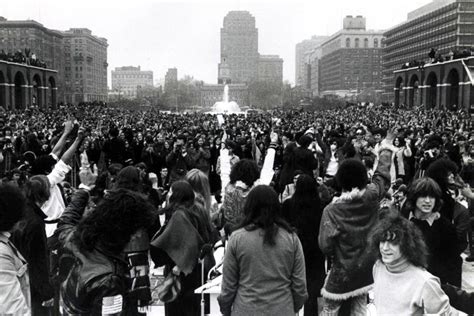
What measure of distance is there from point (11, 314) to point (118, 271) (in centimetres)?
78

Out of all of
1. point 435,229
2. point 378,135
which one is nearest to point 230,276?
point 435,229

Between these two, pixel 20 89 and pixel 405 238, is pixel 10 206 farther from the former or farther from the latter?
pixel 20 89

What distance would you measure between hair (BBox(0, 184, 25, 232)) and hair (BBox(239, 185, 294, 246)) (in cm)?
153

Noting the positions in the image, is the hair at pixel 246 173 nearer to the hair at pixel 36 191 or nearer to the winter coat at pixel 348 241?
the winter coat at pixel 348 241

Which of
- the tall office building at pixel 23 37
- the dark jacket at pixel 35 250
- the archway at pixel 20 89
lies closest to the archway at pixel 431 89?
the archway at pixel 20 89

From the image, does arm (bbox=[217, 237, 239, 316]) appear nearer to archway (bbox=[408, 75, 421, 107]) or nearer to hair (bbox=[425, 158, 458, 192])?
hair (bbox=[425, 158, 458, 192])

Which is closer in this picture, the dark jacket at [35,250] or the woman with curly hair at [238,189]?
the dark jacket at [35,250]

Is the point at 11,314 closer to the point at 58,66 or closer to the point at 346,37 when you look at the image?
the point at 58,66

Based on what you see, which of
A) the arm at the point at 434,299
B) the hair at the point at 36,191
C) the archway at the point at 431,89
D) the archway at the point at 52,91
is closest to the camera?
the arm at the point at 434,299

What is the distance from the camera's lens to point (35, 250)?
4.69 m

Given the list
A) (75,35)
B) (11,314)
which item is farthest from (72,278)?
(75,35)

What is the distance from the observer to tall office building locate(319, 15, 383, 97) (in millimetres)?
145125

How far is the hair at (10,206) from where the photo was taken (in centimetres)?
377

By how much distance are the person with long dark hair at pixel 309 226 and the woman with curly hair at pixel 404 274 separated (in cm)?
210
